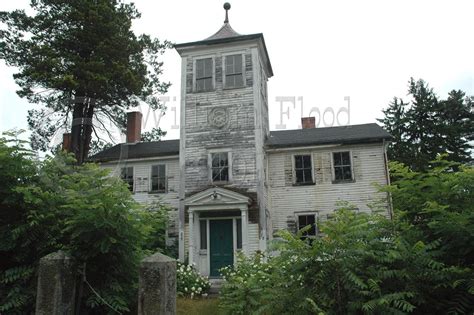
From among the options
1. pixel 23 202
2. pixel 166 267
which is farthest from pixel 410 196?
pixel 23 202

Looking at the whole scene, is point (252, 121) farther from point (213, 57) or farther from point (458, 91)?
point (458, 91)

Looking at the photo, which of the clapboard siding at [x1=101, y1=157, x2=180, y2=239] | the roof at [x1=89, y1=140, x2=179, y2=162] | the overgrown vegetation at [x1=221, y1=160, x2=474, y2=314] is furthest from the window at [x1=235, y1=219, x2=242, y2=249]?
the overgrown vegetation at [x1=221, y1=160, x2=474, y2=314]

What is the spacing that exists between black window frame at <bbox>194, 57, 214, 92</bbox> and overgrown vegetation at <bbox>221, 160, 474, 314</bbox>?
14.3m

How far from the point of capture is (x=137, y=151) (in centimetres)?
2130

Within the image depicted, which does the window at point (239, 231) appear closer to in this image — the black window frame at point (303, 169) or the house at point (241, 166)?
the house at point (241, 166)

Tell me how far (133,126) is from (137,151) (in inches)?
120

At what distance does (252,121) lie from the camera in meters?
17.7

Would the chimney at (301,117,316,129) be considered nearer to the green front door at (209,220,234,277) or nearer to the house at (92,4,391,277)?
the house at (92,4,391,277)

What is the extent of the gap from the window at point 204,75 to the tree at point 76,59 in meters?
5.23

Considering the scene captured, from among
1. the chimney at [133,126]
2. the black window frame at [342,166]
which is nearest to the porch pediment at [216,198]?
the black window frame at [342,166]

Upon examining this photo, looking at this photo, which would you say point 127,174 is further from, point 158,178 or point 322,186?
point 322,186

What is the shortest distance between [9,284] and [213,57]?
15.6 m

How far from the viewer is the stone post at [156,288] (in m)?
3.80

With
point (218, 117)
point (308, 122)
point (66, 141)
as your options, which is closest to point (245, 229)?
point (218, 117)
